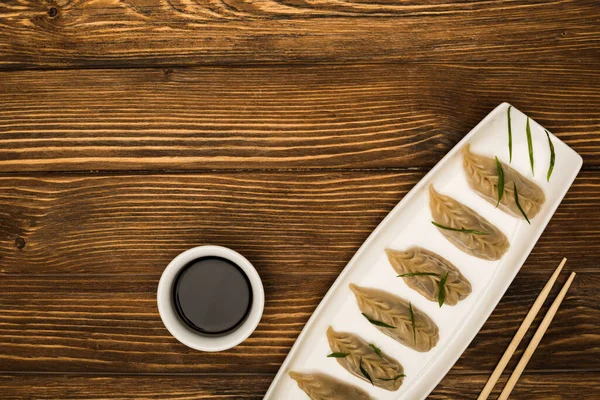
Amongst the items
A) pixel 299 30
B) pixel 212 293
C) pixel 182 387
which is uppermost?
pixel 299 30

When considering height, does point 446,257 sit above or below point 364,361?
above

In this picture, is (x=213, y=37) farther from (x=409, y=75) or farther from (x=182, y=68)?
(x=409, y=75)

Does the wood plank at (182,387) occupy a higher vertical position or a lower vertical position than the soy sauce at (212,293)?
lower

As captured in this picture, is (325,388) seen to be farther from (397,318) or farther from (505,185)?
(505,185)

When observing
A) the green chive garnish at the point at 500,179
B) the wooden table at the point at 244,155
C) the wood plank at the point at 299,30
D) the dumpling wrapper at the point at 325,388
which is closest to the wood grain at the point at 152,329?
the wooden table at the point at 244,155

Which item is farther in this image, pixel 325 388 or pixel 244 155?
pixel 244 155

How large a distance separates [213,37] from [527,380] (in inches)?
43.6

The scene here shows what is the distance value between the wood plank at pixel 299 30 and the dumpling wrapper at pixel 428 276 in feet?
1.54

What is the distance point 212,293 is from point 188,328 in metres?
0.09

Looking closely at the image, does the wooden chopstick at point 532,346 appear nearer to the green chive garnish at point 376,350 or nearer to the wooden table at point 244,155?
the wooden table at point 244,155

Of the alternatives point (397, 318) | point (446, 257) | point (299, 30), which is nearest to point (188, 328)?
point (397, 318)

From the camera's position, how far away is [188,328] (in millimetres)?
1040

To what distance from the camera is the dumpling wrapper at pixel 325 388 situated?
1059mm

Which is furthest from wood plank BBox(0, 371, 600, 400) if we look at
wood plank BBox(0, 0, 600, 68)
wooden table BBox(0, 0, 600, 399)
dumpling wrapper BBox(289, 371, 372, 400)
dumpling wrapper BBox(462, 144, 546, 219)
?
wood plank BBox(0, 0, 600, 68)
